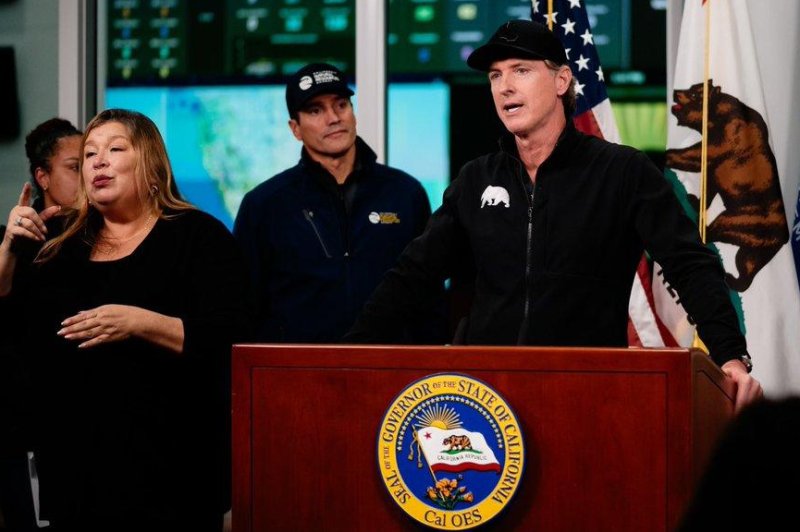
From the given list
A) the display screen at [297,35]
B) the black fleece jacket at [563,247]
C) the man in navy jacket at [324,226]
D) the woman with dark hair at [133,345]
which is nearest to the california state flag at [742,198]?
the display screen at [297,35]

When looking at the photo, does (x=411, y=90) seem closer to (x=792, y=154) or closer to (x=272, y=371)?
(x=792, y=154)

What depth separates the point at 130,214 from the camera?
2465mm

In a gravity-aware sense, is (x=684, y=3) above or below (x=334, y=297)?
above

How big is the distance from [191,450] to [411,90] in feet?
9.86

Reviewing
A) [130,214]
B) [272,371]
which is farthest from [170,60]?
[272,371]

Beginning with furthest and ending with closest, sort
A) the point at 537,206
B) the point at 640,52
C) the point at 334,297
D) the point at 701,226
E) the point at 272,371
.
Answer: the point at 640,52, the point at 701,226, the point at 334,297, the point at 537,206, the point at 272,371

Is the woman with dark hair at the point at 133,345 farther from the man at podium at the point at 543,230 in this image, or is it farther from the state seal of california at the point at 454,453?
the state seal of california at the point at 454,453

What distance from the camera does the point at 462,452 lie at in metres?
1.71

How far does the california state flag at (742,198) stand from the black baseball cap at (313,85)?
1187mm

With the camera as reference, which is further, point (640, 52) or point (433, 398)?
point (640, 52)

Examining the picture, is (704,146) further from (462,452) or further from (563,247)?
(462,452)

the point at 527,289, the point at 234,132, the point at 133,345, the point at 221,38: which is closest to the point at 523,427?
the point at 527,289

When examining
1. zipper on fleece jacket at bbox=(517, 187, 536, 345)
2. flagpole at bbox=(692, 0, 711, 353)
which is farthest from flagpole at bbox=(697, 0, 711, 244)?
zipper on fleece jacket at bbox=(517, 187, 536, 345)

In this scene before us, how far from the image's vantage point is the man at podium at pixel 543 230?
94.2 inches
